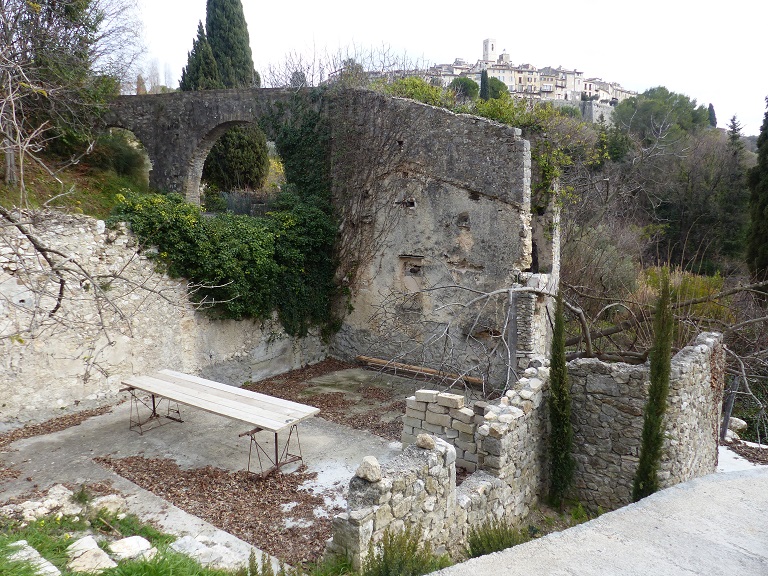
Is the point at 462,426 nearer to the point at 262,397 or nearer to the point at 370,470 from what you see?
the point at 370,470

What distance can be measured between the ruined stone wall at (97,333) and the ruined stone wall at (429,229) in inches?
93.8

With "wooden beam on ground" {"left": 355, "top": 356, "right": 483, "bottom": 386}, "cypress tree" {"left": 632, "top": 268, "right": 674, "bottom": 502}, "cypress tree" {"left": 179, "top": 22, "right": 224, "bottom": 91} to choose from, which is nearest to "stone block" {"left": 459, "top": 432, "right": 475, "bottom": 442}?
"cypress tree" {"left": 632, "top": 268, "right": 674, "bottom": 502}

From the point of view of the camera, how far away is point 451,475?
4902 mm

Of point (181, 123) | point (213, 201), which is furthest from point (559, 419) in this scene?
point (213, 201)

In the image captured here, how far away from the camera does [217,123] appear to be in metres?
12.5

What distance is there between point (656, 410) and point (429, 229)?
230 inches

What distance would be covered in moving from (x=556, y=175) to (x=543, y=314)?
8.19ft

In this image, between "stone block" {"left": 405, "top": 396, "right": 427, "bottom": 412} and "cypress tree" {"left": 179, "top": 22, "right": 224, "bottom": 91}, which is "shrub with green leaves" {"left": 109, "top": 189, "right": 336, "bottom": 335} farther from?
"cypress tree" {"left": 179, "top": 22, "right": 224, "bottom": 91}

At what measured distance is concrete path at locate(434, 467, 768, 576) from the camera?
268cm

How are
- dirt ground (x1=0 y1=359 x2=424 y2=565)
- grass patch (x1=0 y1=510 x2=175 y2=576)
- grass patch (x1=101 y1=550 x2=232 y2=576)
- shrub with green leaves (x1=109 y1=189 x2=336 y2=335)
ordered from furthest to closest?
shrub with green leaves (x1=109 y1=189 x2=336 y2=335), dirt ground (x1=0 y1=359 x2=424 y2=565), grass patch (x1=0 y1=510 x2=175 y2=576), grass patch (x1=101 y1=550 x2=232 y2=576)

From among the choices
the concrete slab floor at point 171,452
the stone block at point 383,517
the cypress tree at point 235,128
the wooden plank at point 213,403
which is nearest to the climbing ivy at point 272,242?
the wooden plank at point 213,403

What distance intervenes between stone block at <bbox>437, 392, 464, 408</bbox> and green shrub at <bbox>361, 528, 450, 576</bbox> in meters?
2.27

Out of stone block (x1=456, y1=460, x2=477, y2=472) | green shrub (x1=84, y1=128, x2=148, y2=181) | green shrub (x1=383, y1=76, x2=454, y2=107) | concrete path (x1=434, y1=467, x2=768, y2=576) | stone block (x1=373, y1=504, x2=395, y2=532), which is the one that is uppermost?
green shrub (x1=383, y1=76, x2=454, y2=107)

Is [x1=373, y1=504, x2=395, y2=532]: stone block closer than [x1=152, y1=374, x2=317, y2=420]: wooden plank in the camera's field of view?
Yes
